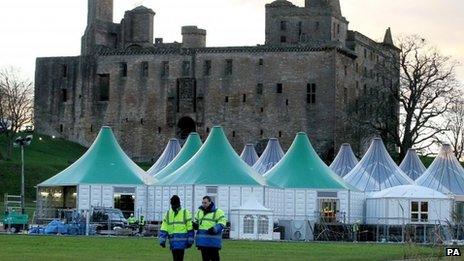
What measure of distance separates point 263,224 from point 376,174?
44.8ft

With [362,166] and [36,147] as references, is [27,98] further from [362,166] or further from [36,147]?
[362,166]

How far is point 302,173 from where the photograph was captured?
62.1 metres

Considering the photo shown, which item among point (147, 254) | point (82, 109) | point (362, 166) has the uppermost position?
point (82, 109)

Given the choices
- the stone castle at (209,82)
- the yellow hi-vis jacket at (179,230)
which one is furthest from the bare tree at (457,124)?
the yellow hi-vis jacket at (179,230)

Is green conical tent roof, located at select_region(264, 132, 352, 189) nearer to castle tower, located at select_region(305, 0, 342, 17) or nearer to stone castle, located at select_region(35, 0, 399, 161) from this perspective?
stone castle, located at select_region(35, 0, 399, 161)

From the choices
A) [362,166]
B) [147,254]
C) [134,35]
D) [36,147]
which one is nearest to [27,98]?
[36,147]

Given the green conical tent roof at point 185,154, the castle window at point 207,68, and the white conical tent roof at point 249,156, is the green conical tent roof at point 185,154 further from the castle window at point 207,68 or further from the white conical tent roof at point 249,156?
the castle window at point 207,68

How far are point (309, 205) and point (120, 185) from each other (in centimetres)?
787

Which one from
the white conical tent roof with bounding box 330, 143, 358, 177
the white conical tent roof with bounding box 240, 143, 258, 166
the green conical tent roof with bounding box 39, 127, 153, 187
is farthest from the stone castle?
the green conical tent roof with bounding box 39, 127, 153, 187

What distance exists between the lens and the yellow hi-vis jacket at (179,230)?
27938mm

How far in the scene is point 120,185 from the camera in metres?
60.4

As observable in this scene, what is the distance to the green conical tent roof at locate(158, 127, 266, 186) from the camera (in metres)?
58.9

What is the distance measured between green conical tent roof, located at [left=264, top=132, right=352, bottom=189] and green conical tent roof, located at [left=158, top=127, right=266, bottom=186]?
5.44ft

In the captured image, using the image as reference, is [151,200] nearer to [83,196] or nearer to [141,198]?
[141,198]
